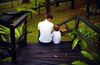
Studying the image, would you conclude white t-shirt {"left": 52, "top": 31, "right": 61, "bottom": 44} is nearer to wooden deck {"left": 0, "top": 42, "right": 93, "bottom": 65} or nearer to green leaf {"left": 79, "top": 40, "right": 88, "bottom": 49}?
wooden deck {"left": 0, "top": 42, "right": 93, "bottom": 65}

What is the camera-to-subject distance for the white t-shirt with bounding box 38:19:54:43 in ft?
38.9

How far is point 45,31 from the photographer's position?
11867mm

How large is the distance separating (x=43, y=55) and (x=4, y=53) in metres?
1.69

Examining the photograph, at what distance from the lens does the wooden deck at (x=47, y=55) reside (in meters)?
9.67

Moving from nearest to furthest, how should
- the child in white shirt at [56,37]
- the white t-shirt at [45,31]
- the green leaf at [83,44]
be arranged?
1. the green leaf at [83,44]
2. the white t-shirt at [45,31]
3. the child in white shirt at [56,37]

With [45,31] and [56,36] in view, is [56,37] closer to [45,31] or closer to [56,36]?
[56,36]

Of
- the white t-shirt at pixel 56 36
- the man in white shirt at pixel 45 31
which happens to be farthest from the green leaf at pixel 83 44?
the man in white shirt at pixel 45 31

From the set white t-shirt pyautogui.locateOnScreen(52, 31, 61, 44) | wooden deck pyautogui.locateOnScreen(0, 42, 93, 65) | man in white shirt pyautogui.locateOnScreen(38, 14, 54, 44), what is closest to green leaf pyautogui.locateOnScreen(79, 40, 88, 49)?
wooden deck pyautogui.locateOnScreen(0, 42, 93, 65)

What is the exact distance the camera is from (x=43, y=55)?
10.5 m

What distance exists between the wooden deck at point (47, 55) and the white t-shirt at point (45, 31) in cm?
36

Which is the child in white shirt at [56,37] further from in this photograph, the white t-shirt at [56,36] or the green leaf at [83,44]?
the green leaf at [83,44]

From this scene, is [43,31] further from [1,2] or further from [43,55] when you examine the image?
[1,2]

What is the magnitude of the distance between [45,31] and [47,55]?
1.71 m

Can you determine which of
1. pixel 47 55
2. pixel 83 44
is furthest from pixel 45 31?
pixel 83 44
